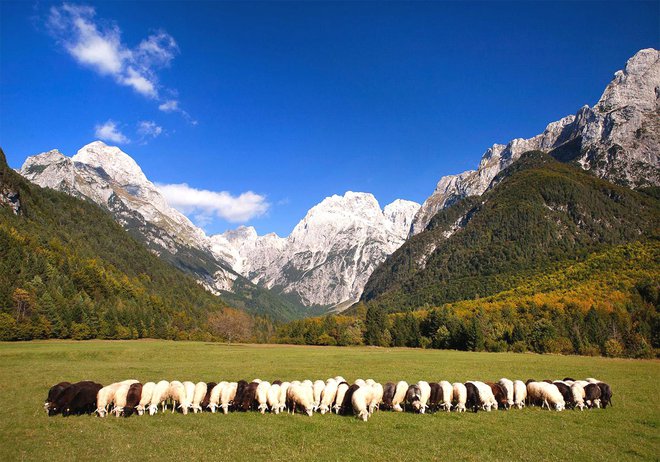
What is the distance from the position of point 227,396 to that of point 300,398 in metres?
4.94

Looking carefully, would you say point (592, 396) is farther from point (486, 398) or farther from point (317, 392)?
point (317, 392)

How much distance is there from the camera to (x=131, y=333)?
387ft

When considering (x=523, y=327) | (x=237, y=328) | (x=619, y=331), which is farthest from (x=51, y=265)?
(x=619, y=331)

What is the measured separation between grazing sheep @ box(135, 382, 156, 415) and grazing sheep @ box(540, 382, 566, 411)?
27.0 meters

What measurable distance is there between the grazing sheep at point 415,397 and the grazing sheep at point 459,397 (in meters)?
2.62

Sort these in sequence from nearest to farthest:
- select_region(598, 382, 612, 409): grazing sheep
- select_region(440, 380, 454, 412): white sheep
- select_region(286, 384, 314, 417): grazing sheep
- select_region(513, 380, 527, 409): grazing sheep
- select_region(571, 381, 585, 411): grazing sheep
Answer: select_region(286, 384, 314, 417): grazing sheep
select_region(440, 380, 454, 412): white sheep
select_region(571, 381, 585, 411): grazing sheep
select_region(513, 380, 527, 409): grazing sheep
select_region(598, 382, 612, 409): grazing sheep

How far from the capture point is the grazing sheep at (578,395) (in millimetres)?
28625

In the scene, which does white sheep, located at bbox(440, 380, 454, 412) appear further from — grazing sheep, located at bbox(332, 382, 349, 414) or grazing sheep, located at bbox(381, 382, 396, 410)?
grazing sheep, located at bbox(332, 382, 349, 414)

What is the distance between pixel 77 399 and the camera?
987 inches

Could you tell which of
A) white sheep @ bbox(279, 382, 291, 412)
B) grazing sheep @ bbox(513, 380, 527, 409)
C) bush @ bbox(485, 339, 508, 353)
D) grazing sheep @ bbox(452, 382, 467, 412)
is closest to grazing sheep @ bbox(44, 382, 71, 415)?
white sheep @ bbox(279, 382, 291, 412)

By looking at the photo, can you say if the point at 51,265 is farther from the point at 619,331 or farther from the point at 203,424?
the point at 619,331

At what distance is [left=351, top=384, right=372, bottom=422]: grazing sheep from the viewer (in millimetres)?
25547

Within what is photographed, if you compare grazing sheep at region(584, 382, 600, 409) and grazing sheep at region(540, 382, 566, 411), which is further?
grazing sheep at region(584, 382, 600, 409)

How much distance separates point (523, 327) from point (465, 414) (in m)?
95.3
